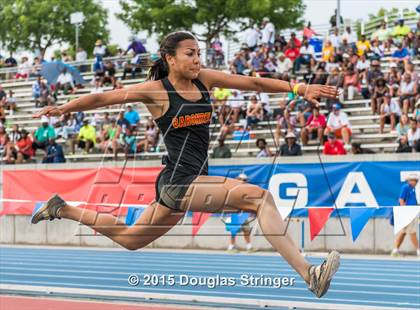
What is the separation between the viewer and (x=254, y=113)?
1844 centimetres

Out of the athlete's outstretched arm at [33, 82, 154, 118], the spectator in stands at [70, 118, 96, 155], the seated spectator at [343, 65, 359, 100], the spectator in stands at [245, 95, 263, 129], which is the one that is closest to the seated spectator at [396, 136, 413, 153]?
the seated spectator at [343, 65, 359, 100]

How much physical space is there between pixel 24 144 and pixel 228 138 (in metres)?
5.29

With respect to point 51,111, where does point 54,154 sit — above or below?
below

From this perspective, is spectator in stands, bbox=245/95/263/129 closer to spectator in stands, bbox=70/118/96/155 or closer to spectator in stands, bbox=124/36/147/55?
spectator in stands, bbox=70/118/96/155

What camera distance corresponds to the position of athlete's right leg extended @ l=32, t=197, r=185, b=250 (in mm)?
6051

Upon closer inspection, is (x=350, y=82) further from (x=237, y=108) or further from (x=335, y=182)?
(x=335, y=182)

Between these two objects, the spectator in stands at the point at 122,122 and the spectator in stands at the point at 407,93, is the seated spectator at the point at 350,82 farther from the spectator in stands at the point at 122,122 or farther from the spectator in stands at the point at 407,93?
the spectator in stands at the point at 122,122

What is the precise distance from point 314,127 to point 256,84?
1119cm

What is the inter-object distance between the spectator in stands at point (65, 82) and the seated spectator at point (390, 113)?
10.3 metres

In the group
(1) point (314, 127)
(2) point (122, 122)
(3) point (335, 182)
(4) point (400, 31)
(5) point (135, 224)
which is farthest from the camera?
(4) point (400, 31)

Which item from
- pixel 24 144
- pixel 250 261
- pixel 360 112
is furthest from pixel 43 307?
pixel 24 144

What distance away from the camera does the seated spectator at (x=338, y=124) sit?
16.8 m

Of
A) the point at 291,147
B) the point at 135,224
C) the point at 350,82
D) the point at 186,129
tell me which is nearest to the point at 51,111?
the point at 186,129

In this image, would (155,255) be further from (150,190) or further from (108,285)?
(108,285)
